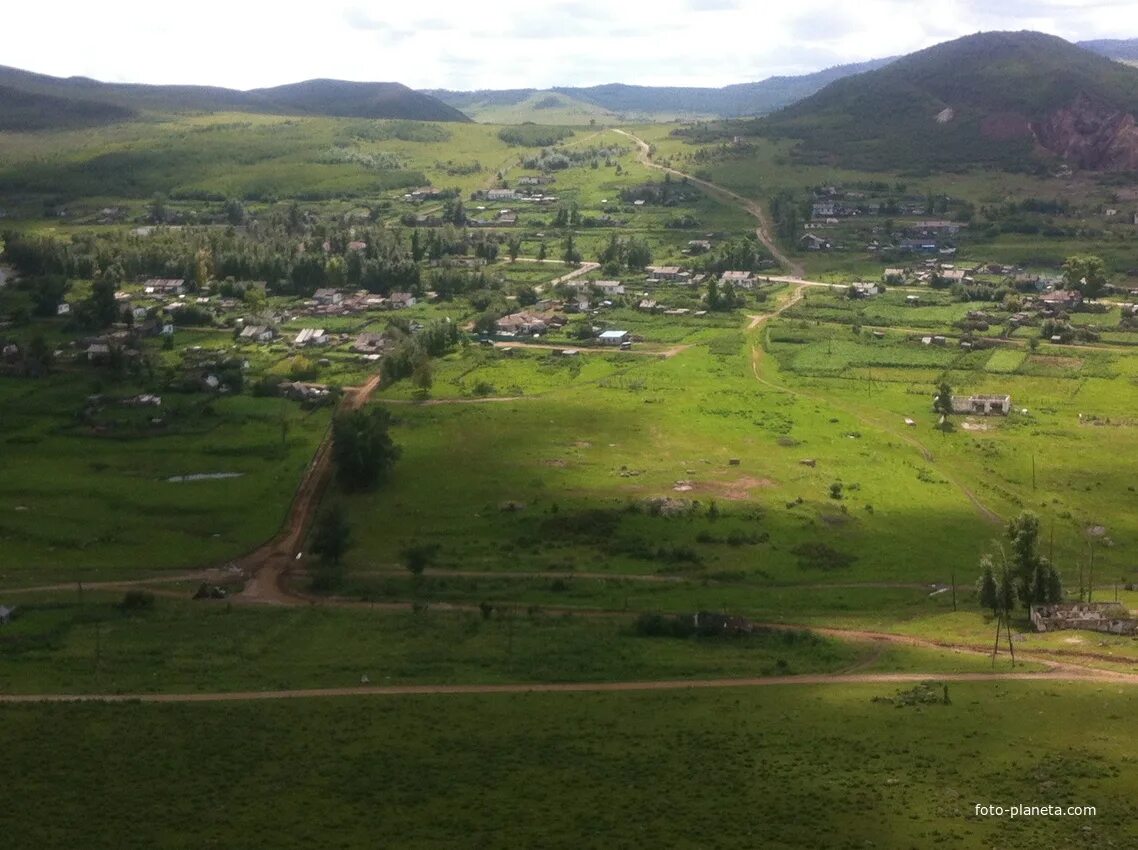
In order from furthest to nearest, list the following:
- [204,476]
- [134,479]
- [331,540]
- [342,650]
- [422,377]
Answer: [422,377]
[204,476]
[134,479]
[331,540]
[342,650]

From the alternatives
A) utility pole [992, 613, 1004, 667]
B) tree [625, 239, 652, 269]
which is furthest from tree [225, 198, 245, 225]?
utility pole [992, 613, 1004, 667]

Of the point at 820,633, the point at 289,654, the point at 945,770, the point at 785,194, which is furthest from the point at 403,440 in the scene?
the point at 785,194

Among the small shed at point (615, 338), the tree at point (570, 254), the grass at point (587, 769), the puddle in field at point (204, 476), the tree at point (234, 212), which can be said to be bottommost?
the puddle in field at point (204, 476)

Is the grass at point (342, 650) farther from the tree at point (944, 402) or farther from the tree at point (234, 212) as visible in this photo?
the tree at point (234, 212)

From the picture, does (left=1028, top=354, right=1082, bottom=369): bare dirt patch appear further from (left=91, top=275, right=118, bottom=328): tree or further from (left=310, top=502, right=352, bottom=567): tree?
(left=91, top=275, right=118, bottom=328): tree

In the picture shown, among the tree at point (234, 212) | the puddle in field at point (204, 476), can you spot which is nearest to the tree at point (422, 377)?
the puddle in field at point (204, 476)

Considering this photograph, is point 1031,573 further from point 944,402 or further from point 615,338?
point 615,338

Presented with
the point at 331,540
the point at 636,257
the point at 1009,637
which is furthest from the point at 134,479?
the point at 636,257
